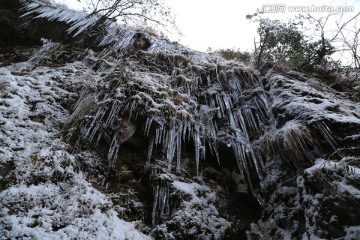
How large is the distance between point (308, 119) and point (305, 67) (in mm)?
2789

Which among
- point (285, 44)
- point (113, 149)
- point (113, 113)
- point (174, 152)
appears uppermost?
point (285, 44)

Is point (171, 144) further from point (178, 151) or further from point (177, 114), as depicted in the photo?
point (177, 114)

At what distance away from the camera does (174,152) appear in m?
3.54

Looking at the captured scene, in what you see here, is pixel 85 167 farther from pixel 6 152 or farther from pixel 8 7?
pixel 8 7

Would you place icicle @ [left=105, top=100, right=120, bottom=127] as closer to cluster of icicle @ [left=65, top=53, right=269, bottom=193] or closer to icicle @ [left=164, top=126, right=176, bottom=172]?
cluster of icicle @ [left=65, top=53, right=269, bottom=193]

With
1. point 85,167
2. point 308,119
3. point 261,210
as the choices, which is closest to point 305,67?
point 308,119

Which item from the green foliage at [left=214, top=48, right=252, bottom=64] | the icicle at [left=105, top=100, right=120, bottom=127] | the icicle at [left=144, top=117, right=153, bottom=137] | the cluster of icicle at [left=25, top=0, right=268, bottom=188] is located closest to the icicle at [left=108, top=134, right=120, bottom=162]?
the cluster of icicle at [left=25, top=0, right=268, bottom=188]

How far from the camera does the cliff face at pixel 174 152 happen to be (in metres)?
2.46

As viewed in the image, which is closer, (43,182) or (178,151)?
(43,182)

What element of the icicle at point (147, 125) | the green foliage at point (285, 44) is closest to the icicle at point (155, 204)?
the icicle at point (147, 125)

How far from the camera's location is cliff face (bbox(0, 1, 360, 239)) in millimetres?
2461

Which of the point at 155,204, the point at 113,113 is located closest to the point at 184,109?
the point at 113,113

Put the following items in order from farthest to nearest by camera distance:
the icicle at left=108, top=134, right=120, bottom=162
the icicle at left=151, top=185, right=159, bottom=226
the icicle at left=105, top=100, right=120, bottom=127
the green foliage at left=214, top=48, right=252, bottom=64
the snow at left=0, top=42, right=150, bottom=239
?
the green foliage at left=214, top=48, right=252, bottom=64 < the icicle at left=105, top=100, right=120, bottom=127 < the icicle at left=108, top=134, right=120, bottom=162 < the icicle at left=151, top=185, right=159, bottom=226 < the snow at left=0, top=42, right=150, bottom=239

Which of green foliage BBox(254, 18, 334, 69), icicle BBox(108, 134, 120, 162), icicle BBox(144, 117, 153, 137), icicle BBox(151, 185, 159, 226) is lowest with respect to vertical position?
icicle BBox(151, 185, 159, 226)
